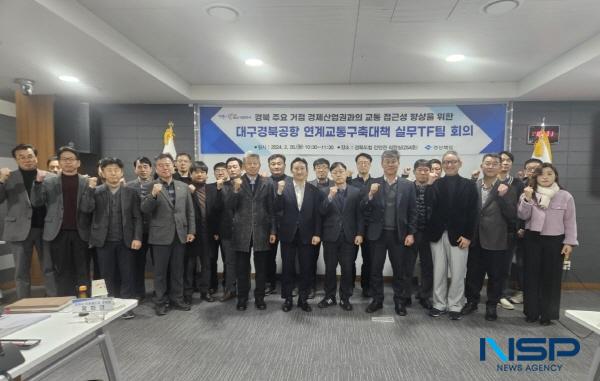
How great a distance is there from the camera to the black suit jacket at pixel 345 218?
3.29m

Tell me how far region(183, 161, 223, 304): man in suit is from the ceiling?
4.51 ft

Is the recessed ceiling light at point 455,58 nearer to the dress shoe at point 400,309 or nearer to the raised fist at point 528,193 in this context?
the raised fist at point 528,193

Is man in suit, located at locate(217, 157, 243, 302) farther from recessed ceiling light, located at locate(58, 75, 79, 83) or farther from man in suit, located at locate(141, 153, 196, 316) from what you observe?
recessed ceiling light, located at locate(58, 75, 79, 83)

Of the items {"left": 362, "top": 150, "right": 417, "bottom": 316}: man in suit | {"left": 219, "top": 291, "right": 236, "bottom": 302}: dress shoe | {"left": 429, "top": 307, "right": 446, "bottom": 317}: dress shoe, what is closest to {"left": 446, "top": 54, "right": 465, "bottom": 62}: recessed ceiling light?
{"left": 362, "top": 150, "right": 417, "bottom": 316}: man in suit

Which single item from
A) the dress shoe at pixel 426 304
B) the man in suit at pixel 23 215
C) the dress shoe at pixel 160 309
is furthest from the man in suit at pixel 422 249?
the man in suit at pixel 23 215

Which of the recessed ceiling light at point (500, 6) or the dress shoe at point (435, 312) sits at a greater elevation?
the recessed ceiling light at point (500, 6)

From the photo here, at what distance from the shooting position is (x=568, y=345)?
2.72 metres

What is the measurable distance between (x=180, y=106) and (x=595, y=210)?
6.47m

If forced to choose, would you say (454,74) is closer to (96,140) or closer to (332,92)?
(332,92)

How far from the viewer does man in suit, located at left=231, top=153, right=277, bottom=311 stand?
3252 mm

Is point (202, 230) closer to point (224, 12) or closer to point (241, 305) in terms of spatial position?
point (241, 305)

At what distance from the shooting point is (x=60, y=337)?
1.36 meters

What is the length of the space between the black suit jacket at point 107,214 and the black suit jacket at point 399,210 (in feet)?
8.17

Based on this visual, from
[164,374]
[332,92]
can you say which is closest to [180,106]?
[332,92]
